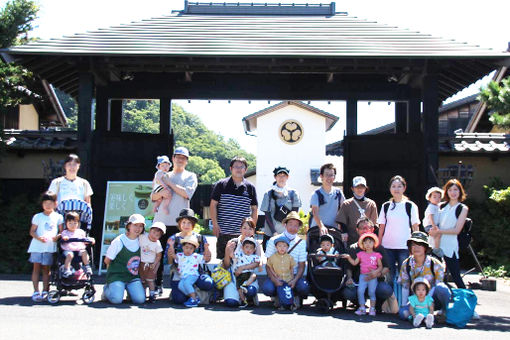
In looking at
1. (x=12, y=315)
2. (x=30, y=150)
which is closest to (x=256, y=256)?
(x=12, y=315)

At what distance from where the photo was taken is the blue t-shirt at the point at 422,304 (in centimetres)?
668

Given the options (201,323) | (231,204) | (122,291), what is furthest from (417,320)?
(122,291)

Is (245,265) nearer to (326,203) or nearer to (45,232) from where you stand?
(326,203)

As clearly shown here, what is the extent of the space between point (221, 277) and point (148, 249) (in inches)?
39.7

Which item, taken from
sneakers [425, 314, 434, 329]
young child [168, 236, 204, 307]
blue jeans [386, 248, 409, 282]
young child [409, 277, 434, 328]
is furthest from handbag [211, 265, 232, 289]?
sneakers [425, 314, 434, 329]

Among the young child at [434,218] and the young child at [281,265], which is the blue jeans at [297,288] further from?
the young child at [434,218]

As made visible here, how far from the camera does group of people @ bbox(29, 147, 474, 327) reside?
7359mm

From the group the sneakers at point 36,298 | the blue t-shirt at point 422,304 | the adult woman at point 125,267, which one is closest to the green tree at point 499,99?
the blue t-shirt at point 422,304

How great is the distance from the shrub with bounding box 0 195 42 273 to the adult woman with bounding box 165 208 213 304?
4.21 m

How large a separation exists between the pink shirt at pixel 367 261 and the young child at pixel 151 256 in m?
2.53

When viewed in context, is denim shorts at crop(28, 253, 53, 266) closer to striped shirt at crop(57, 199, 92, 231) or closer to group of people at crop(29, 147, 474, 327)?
group of people at crop(29, 147, 474, 327)

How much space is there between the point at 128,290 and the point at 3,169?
708 cm

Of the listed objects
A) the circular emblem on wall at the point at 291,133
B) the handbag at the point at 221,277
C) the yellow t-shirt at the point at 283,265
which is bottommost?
the handbag at the point at 221,277

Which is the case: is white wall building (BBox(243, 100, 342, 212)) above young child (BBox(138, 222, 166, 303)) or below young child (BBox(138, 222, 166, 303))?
above
